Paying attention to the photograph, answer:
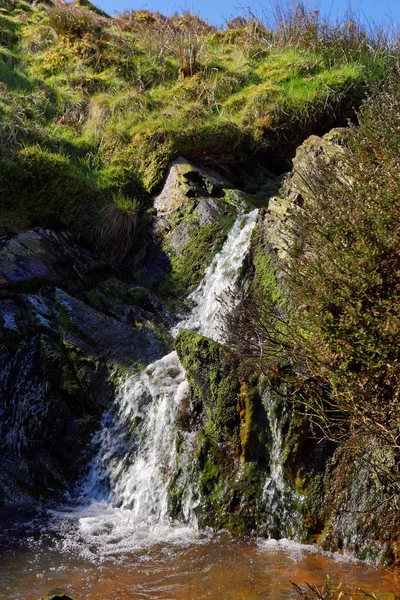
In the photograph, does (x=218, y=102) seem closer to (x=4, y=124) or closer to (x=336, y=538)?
(x=4, y=124)

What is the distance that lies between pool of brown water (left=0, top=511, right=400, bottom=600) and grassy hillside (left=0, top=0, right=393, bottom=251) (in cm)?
458

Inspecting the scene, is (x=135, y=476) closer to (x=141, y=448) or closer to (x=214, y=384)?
(x=141, y=448)

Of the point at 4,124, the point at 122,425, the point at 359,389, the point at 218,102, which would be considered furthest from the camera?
the point at 218,102

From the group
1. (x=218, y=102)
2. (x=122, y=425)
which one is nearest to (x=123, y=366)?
(x=122, y=425)

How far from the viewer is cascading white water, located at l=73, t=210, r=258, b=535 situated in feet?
17.3

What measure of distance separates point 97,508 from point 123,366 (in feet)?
5.24

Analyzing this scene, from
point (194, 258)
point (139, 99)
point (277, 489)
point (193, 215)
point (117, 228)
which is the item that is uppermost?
point (139, 99)

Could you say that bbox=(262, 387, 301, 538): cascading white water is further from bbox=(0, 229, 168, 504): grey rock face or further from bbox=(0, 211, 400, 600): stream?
bbox=(0, 229, 168, 504): grey rock face

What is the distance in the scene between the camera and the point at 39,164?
8.66 meters

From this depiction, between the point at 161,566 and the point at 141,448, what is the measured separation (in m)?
1.75

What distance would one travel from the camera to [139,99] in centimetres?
1096

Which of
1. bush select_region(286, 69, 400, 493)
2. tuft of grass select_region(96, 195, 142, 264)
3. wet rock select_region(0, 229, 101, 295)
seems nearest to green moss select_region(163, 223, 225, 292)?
tuft of grass select_region(96, 195, 142, 264)

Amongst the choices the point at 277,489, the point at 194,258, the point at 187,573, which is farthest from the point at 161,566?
the point at 194,258

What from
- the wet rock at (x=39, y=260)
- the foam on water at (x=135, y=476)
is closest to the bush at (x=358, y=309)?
the foam on water at (x=135, y=476)
